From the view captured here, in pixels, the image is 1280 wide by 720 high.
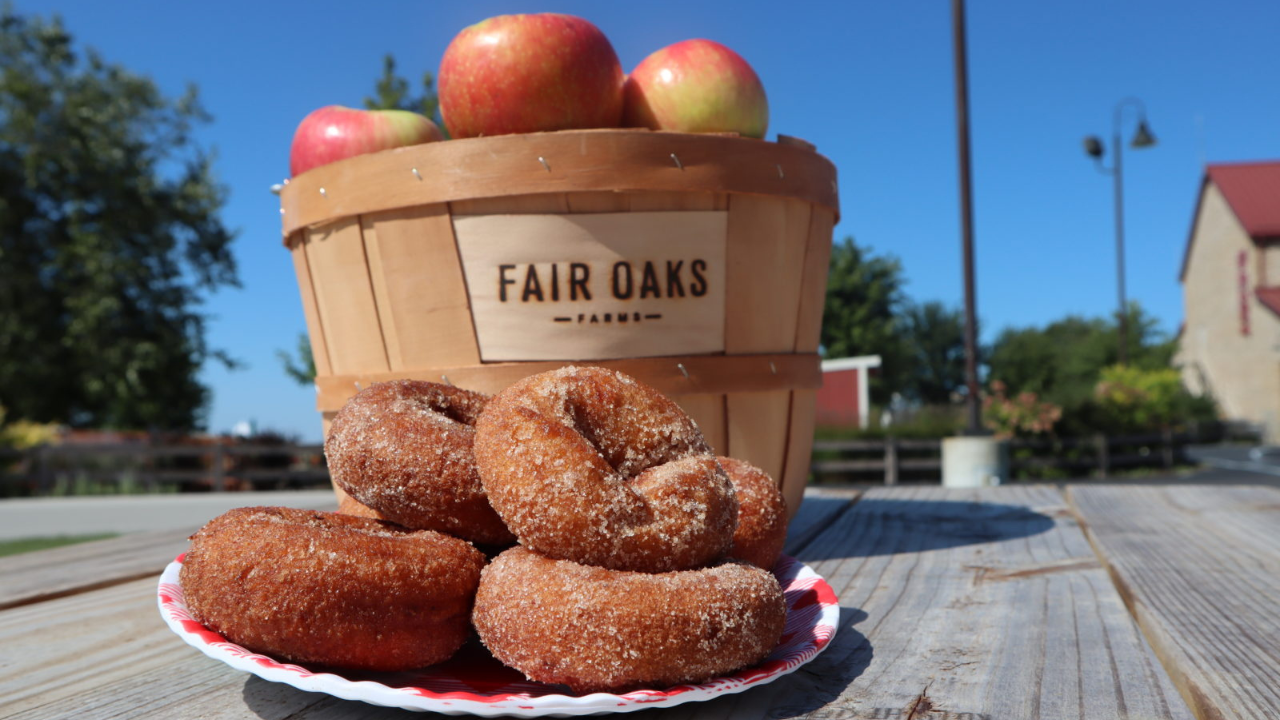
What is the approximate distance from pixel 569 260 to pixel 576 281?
48 millimetres

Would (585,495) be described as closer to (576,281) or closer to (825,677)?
(825,677)

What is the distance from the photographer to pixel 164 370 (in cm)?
1859

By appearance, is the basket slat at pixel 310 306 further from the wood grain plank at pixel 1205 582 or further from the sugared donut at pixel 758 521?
the wood grain plank at pixel 1205 582

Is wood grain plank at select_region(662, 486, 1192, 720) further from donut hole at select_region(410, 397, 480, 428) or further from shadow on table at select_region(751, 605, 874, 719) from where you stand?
donut hole at select_region(410, 397, 480, 428)

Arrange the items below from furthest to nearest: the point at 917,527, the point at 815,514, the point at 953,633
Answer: the point at 815,514 → the point at 917,527 → the point at 953,633

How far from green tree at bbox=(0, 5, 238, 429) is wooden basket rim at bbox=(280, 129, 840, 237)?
18.5 m

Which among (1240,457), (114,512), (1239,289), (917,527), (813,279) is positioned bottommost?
(1240,457)

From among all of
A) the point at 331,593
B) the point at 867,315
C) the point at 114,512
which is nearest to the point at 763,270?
the point at 331,593

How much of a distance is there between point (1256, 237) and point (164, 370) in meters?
34.6

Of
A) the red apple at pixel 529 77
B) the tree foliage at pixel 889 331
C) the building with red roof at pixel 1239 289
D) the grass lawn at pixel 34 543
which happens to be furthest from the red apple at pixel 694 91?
the building with red roof at pixel 1239 289

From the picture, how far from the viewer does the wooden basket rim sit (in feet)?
6.06

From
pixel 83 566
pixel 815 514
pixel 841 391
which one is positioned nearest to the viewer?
pixel 83 566

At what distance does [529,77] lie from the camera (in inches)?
78.1

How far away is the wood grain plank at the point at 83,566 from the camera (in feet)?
6.47
